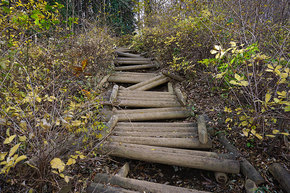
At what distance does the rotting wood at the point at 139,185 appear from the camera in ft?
6.88

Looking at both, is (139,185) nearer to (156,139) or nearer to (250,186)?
(156,139)

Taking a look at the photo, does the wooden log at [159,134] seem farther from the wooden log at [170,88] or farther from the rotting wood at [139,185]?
the wooden log at [170,88]

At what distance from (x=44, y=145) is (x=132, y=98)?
9.44ft

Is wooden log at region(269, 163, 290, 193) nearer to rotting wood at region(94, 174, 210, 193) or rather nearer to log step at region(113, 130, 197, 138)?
rotting wood at region(94, 174, 210, 193)

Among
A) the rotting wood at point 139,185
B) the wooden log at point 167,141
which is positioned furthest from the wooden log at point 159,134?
the rotting wood at point 139,185

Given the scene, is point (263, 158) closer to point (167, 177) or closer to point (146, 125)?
point (167, 177)

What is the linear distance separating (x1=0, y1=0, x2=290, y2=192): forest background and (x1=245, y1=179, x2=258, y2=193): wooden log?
0.59 meters

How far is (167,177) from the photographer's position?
2.69 meters

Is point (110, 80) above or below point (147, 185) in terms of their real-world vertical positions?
above

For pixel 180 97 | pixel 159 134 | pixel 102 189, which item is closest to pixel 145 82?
pixel 180 97

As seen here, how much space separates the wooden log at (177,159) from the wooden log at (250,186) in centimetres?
18

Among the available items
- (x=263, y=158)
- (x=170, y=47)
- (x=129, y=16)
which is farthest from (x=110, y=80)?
(x=129, y=16)

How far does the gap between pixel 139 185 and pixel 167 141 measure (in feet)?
3.05

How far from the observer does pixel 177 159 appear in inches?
98.4
